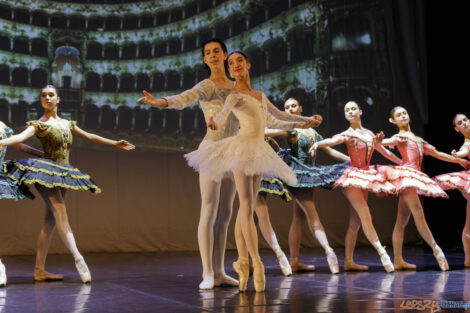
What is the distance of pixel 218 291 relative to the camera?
366 cm

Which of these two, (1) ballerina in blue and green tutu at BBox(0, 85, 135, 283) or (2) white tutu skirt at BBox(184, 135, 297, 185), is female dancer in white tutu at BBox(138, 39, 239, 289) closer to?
(2) white tutu skirt at BBox(184, 135, 297, 185)

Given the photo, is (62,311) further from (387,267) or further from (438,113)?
(438,113)

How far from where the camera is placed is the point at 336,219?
316 inches

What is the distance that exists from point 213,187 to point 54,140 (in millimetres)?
1324

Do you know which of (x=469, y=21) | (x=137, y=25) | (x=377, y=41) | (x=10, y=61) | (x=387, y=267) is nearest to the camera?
(x=387, y=267)

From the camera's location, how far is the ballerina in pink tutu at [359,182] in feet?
15.9

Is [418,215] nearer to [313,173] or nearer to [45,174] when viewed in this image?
[313,173]

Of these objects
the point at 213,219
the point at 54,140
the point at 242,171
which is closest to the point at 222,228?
the point at 213,219

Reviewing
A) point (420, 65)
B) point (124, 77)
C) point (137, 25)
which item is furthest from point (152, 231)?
point (420, 65)

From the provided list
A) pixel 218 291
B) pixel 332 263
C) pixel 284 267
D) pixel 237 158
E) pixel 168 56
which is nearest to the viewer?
pixel 237 158

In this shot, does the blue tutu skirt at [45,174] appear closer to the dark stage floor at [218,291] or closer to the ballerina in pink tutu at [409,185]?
the dark stage floor at [218,291]

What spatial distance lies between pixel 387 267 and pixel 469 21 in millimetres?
4256

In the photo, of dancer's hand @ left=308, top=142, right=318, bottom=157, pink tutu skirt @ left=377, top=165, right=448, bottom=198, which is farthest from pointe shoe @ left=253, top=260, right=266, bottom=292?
pink tutu skirt @ left=377, top=165, right=448, bottom=198

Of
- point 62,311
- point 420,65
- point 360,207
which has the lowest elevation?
point 62,311
